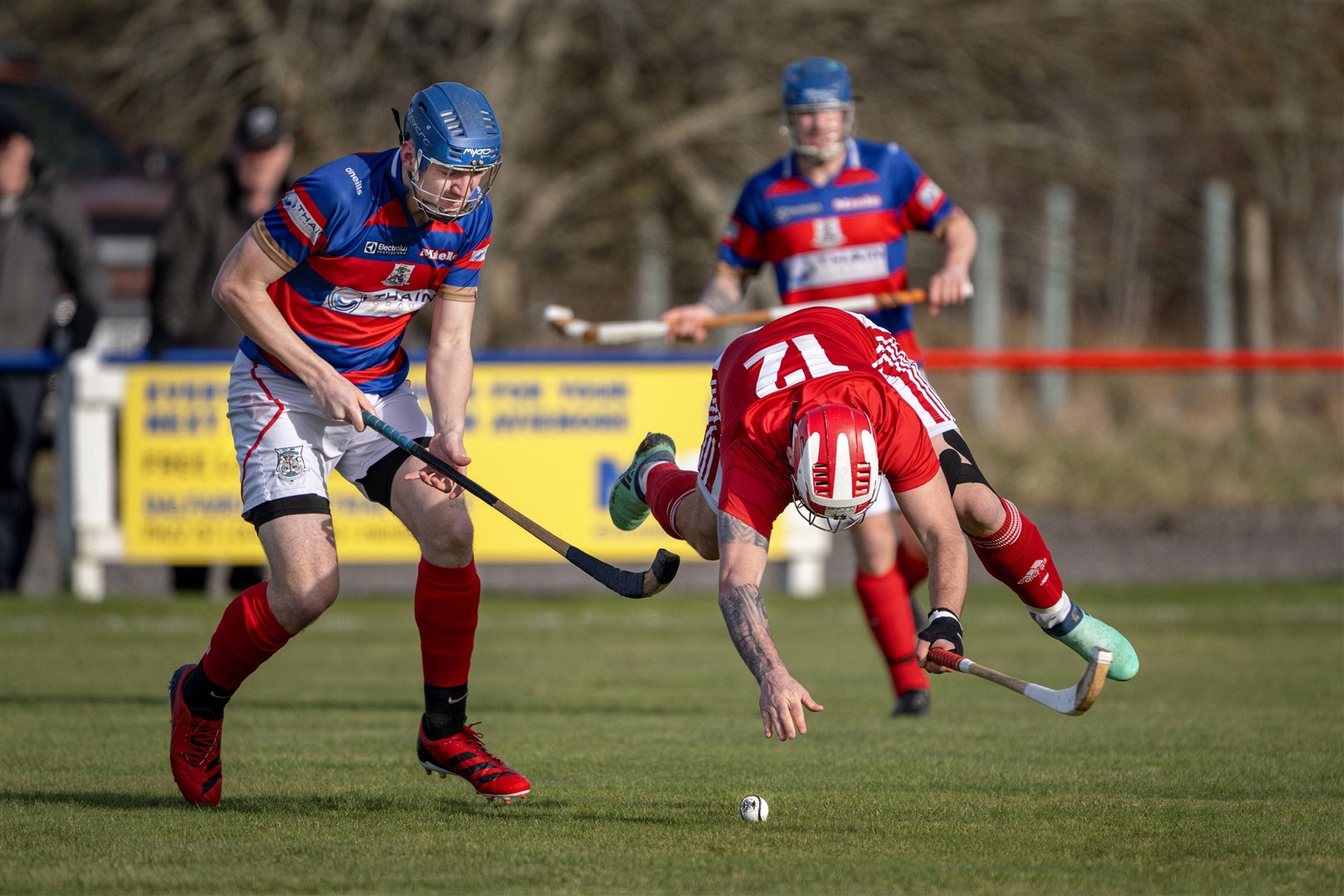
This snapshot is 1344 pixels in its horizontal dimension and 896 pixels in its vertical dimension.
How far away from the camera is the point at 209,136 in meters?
15.3

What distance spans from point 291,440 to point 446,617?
0.68m

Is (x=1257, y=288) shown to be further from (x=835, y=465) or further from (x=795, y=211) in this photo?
(x=835, y=465)

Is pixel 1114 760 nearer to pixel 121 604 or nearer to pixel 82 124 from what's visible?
pixel 121 604

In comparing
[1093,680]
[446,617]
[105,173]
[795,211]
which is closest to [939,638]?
[1093,680]

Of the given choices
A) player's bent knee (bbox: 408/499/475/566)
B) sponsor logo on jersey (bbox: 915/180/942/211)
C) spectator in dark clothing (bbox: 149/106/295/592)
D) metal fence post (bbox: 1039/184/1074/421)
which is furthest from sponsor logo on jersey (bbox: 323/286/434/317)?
metal fence post (bbox: 1039/184/1074/421)

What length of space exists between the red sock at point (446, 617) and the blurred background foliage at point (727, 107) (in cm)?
918

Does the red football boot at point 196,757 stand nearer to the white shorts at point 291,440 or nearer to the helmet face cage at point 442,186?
the white shorts at point 291,440

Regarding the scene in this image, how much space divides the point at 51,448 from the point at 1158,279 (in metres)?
11.2

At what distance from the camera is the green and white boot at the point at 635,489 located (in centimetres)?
616

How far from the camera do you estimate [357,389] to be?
5.21 metres

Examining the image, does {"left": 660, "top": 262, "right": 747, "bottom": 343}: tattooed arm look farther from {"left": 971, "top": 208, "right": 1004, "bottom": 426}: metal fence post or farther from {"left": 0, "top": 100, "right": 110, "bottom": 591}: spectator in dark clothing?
{"left": 971, "top": 208, "right": 1004, "bottom": 426}: metal fence post

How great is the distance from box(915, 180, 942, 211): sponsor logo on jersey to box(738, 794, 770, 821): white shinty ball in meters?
3.53

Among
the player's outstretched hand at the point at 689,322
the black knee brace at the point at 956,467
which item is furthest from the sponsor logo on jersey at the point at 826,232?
the black knee brace at the point at 956,467

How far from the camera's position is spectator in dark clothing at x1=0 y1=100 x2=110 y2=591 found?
10695 mm
